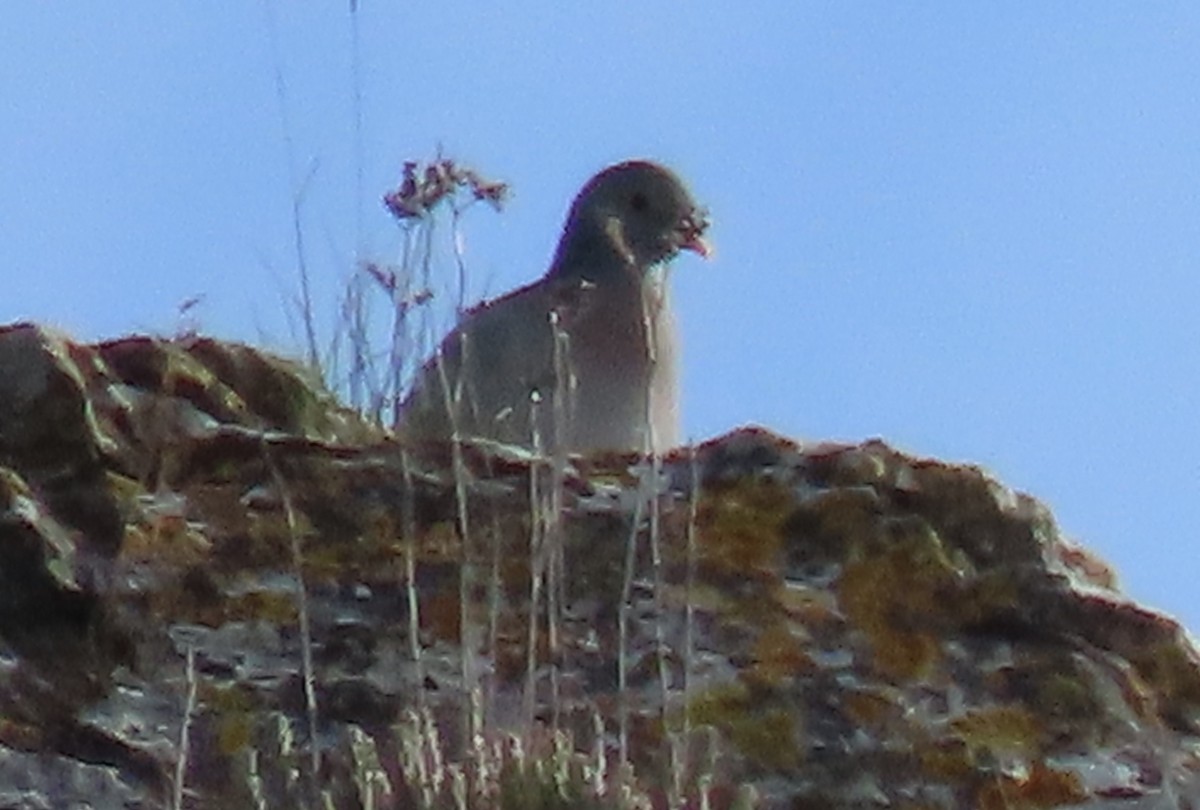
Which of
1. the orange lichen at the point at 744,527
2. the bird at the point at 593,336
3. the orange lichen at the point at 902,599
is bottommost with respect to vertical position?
the orange lichen at the point at 902,599

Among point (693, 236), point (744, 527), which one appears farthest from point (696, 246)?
point (744, 527)

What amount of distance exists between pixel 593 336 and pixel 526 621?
246cm

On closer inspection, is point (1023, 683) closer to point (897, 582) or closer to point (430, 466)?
point (897, 582)

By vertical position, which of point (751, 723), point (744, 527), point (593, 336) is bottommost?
point (751, 723)

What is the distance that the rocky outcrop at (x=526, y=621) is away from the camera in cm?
351

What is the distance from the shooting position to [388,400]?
18.1 ft

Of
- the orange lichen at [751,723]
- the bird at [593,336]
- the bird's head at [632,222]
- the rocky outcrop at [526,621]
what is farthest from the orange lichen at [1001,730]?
the bird's head at [632,222]

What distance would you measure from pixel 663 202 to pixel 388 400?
1.68m

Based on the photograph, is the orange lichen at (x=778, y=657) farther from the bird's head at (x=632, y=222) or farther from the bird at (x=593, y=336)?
the bird's head at (x=632, y=222)

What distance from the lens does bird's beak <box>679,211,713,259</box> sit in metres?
6.94

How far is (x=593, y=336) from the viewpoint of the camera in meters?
6.18

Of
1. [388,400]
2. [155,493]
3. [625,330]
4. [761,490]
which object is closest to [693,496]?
[761,490]

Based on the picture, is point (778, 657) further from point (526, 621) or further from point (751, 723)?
point (526, 621)

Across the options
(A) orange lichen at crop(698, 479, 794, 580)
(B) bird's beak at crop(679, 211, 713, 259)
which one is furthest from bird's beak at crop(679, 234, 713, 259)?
(A) orange lichen at crop(698, 479, 794, 580)
